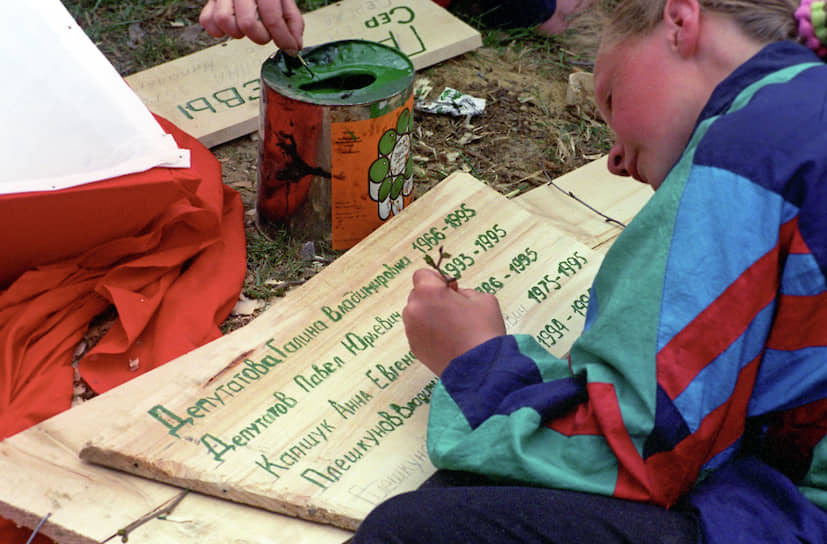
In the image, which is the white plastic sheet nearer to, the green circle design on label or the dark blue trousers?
the green circle design on label

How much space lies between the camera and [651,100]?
3.48 feet

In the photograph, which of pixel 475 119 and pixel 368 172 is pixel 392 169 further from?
pixel 475 119

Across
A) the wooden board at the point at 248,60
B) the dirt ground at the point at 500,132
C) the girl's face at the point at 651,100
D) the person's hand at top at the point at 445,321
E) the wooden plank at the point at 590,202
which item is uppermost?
the girl's face at the point at 651,100

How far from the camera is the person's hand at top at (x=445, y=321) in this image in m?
1.24

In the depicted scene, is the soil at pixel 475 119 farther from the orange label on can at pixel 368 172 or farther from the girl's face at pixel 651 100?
the girl's face at pixel 651 100

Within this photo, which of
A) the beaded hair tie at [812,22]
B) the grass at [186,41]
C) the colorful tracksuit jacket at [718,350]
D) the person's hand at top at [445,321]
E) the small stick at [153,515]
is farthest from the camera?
the grass at [186,41]

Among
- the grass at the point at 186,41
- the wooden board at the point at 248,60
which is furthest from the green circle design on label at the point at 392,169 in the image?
the wooden board at the point at 248,60

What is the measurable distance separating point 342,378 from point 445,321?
26cm

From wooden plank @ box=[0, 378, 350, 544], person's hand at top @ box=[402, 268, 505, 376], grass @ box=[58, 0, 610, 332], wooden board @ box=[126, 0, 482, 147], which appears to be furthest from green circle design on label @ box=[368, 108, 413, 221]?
wooden plank @ box=[0, 378, 350, 544]

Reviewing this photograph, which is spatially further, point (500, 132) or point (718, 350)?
point (500, 132)

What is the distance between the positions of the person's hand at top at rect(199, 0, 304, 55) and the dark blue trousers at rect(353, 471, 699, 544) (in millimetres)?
998

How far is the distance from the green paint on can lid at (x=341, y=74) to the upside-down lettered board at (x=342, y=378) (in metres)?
0.27

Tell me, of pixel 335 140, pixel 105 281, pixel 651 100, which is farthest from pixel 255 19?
pixel 651 100

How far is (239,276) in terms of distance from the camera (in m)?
1.75
